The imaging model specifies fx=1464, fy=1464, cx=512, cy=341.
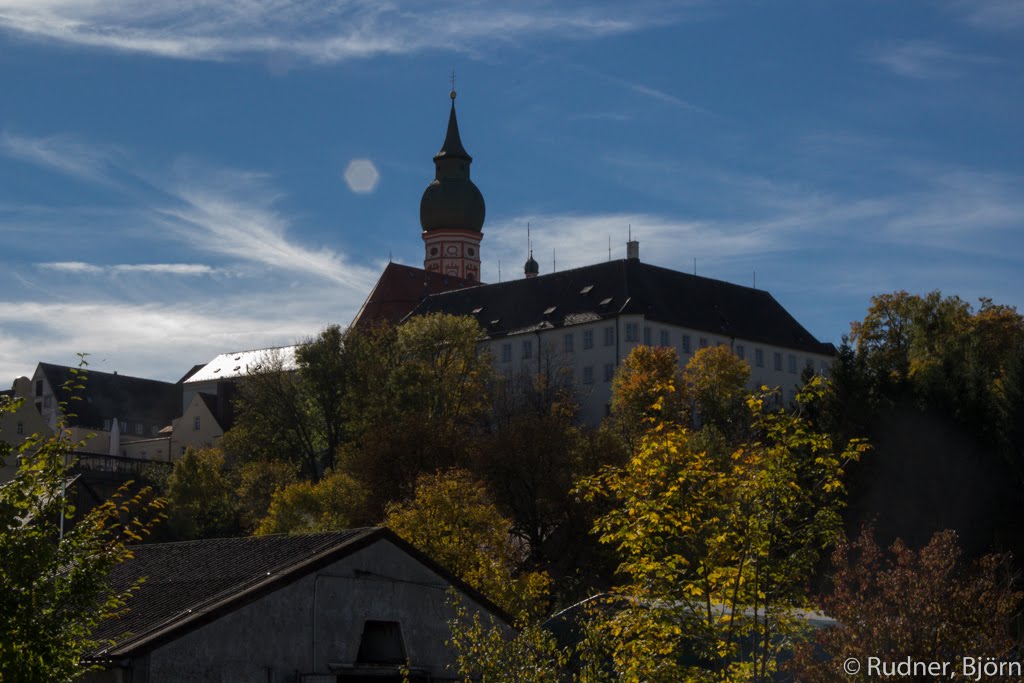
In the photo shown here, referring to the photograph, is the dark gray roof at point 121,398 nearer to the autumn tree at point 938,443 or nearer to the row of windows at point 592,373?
the row of windows at point 592,373

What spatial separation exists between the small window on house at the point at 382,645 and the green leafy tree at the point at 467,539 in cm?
1088

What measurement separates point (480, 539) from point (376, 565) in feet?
60.7

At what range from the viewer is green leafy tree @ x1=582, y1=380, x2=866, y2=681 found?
1830 centimetres

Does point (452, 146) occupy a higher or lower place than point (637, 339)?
higher

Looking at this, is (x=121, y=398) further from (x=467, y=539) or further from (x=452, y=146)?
(x=467, y=539)

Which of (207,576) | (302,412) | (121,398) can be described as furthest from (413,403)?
(121,398)

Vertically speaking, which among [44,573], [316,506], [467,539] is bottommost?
[467,539]

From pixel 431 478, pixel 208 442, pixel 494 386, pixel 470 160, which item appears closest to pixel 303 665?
pixel 431 478

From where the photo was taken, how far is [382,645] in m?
30.6

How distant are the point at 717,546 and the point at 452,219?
141 meters

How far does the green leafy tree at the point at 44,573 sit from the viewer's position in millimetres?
16031

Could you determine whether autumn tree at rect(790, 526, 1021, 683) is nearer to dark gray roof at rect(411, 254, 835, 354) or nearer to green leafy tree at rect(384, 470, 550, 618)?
green leafy tree at rect(384, 470, 550, 618)

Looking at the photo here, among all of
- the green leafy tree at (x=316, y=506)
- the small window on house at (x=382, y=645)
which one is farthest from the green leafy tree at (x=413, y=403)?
the small window on house at (x=382, y=645)

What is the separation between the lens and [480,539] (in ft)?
159
